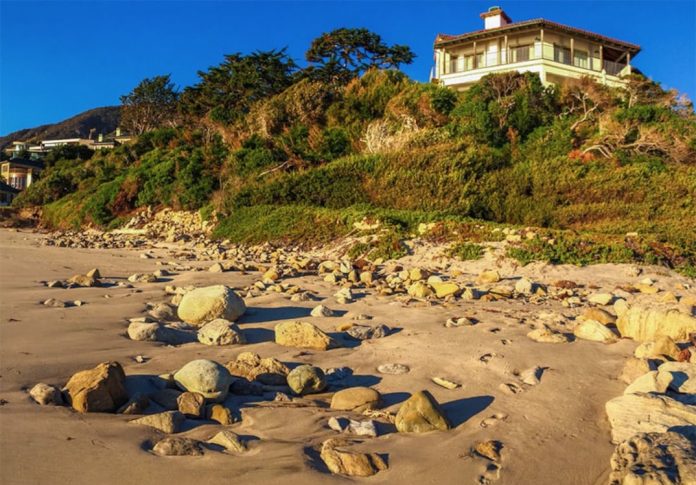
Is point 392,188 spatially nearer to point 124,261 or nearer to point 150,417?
point 124,261

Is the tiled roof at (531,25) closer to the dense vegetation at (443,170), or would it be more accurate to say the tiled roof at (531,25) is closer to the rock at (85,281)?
the dense vegetation at (443,170)

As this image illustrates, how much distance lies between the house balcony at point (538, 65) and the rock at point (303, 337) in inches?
1067

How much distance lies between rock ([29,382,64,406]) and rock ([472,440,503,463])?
2.26 m

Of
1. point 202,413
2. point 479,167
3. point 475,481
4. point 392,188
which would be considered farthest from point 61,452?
point 479,167

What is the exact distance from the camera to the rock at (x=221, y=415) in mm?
2977

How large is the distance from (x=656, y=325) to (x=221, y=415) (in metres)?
4.13

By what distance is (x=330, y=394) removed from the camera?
3568mm

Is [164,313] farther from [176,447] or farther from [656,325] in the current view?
[656,325]

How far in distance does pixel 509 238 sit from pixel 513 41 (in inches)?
1017

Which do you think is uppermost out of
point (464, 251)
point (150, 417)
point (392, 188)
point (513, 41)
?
point (513, 41)

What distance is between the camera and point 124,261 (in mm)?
10305

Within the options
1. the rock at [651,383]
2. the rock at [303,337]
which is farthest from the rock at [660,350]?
the rock at [303,337]

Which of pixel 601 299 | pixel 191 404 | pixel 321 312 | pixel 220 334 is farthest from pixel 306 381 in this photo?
pixel 601 299

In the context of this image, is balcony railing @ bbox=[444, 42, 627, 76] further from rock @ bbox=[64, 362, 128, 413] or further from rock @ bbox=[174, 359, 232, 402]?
rock @ bbox=[64, 362, 128, 413]
